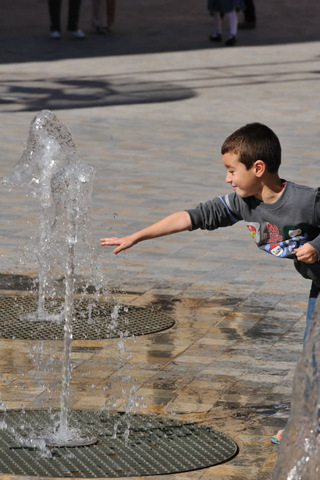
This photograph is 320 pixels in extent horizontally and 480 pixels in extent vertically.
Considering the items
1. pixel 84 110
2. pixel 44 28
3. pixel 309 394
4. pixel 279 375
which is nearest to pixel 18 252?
pixel 279 375

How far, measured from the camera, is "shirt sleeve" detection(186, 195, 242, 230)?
4680 mm

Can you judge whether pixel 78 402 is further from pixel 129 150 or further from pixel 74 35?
pixel 74 35

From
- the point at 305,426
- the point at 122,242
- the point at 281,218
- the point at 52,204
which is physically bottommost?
the point at 52,204

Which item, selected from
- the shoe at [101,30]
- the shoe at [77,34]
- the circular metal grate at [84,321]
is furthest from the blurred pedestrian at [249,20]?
the circular metal grate at [84,321]

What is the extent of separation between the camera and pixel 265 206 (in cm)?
461

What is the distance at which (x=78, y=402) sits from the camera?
204 inches

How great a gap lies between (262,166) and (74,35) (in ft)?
57.8

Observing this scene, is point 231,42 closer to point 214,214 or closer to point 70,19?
point 70,19

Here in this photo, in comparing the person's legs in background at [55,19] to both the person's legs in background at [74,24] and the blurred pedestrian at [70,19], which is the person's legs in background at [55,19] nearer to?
the blurred pedestrian at [70,19]

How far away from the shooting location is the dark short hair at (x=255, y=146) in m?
4.58

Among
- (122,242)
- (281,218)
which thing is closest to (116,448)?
(122,242)

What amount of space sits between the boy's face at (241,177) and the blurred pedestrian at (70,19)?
1641 cm

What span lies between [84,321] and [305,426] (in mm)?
2761

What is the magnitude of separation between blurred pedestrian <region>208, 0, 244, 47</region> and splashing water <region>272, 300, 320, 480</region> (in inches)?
631
